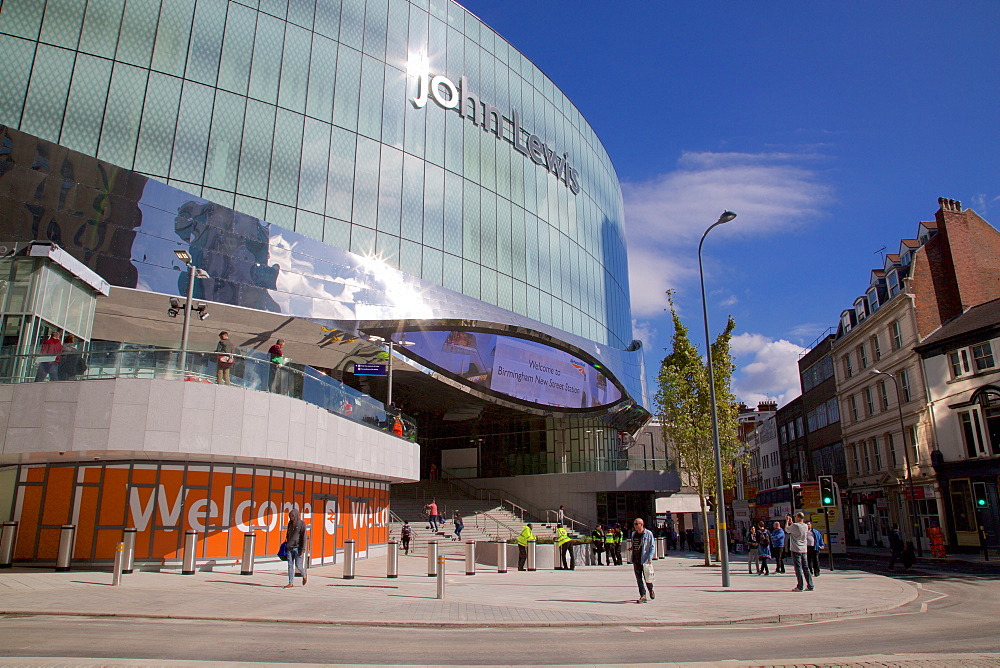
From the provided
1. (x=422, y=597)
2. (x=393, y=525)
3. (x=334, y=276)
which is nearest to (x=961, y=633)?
(x=422, y=597)

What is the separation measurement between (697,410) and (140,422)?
21.8 metres

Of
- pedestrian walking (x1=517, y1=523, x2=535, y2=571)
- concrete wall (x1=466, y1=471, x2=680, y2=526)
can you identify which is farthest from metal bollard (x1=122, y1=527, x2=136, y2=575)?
concrete wall (x1=466, y1=471, x2=680, y2=526)

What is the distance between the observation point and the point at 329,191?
3108 centimetres

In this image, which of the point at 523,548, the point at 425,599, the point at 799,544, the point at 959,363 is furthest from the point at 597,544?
the point at 959,363

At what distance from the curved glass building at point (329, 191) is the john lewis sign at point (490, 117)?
15cm

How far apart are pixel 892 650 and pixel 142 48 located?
104 ft

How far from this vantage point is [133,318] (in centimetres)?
2477

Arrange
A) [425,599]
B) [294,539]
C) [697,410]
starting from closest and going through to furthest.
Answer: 1. [425,599]
2. [294,539]
3. [697,410]

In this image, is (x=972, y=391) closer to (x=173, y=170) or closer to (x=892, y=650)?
(x=892, y=650)

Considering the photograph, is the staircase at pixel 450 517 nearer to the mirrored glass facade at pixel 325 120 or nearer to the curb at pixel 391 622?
the mirrored glass facade at pixel 325 120

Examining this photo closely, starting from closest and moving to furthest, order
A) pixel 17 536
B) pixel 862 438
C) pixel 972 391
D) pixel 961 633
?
1. pixel 961 633
2. pixel 17 536
3. pixel 972 391
4. pixel 862 438

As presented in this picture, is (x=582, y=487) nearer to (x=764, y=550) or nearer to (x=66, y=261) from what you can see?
(x=764, y=550)

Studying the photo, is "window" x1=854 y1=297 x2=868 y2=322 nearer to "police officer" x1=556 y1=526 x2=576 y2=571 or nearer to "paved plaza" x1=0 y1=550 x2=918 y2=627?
"paved plaza" x1=0 y1=550 x2=918 y2=627

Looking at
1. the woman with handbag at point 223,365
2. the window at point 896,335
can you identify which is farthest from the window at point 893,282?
the woman with handbag at point 223,365
